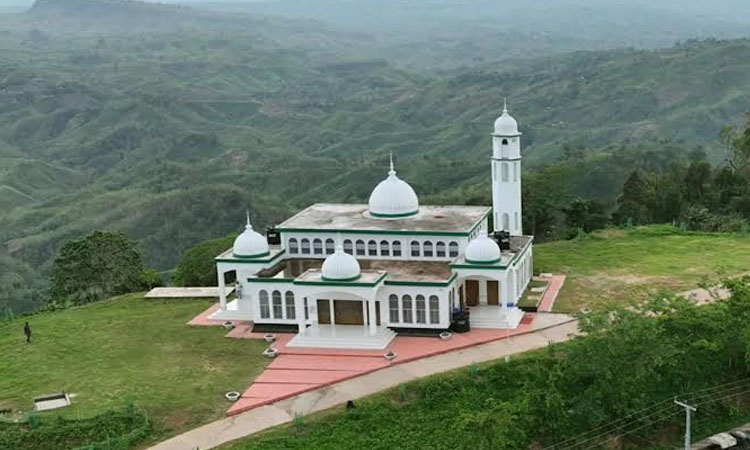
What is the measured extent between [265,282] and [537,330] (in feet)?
31.9

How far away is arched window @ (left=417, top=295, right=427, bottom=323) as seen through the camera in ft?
101

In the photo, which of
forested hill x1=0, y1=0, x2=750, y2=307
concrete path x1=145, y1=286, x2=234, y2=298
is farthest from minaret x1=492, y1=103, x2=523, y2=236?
forested hill x1=0, y1=0, x2=750, y2=307

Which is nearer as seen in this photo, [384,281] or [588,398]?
[588,398]

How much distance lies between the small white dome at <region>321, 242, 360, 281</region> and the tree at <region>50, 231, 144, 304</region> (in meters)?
15.6

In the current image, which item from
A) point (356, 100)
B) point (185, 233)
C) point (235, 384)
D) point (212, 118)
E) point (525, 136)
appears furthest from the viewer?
point (356, 100)

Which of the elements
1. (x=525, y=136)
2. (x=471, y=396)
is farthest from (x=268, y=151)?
(x=471, y=396)

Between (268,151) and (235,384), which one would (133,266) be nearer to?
(235,384)

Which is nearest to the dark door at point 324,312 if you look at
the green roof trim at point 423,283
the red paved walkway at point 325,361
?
the red paved walkway at point 325,361

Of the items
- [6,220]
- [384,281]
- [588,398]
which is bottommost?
[6,220]

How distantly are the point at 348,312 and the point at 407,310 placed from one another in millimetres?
2072

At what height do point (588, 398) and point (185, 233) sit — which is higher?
point (588, 398)

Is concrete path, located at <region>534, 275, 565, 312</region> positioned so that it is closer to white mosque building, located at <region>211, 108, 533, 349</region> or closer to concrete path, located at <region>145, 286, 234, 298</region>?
white mosque building, located at <region>211, 108, 533, 349</region>

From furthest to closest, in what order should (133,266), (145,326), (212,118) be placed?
(212,118) → (133,266) → (145,326)

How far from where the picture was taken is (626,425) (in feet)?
81.3
